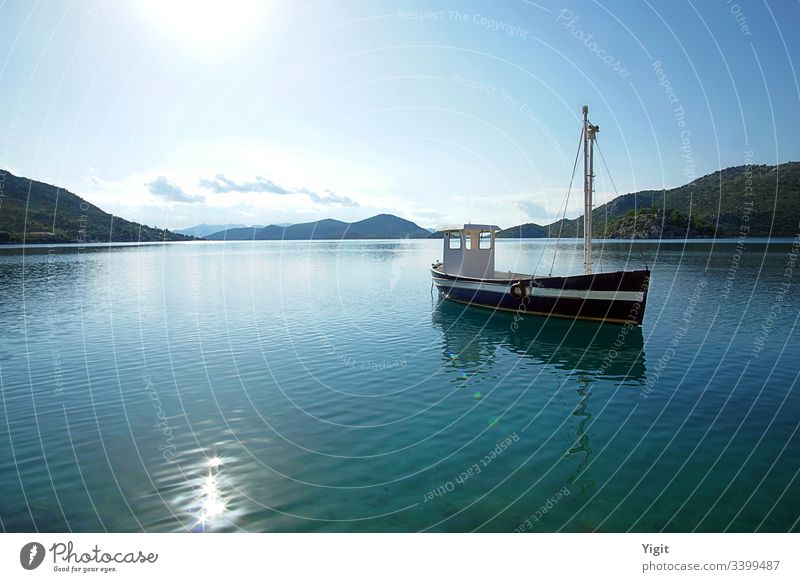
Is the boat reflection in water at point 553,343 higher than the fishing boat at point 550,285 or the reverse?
the reverse

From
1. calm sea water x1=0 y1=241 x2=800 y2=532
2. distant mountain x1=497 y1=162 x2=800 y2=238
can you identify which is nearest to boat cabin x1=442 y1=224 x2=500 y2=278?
calm sea water x1=0 y1=241 x2=800 y2=532

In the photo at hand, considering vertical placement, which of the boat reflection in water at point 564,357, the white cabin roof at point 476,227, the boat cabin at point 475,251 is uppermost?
the white cabin roof at point 476,227

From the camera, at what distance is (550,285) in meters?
30.8

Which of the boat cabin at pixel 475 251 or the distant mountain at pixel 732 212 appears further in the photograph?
the distant mountain at pixel 732 212

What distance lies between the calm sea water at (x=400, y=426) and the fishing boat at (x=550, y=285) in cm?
158

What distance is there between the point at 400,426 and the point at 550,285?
20794 millimetres

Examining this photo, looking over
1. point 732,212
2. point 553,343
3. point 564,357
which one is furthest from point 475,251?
point 732,212

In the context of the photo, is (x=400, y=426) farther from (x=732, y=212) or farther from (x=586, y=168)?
Answer: (x=732, y=212)

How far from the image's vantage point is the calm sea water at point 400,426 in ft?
29.9

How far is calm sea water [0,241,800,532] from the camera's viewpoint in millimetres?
9125

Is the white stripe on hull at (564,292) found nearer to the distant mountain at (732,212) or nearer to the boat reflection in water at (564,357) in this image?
the boat reflection in water at (564,357)

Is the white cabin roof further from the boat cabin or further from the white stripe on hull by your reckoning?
the white stripe on hull

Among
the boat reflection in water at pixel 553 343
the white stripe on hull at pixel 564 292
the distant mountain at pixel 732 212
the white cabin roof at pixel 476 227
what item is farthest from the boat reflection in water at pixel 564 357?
the distant mountain at pixel 732 212

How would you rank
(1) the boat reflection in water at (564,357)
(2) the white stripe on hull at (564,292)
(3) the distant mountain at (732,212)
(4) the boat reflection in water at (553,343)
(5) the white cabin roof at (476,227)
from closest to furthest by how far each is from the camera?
(1) the boat reflection in water at (564,357)
(4) the boat reflection in water at (553,343)
(2) the white stripe on hull at (564,292)
(5) the white cabin roof at (476,227)
(3) the distant mountain at (732,212)
